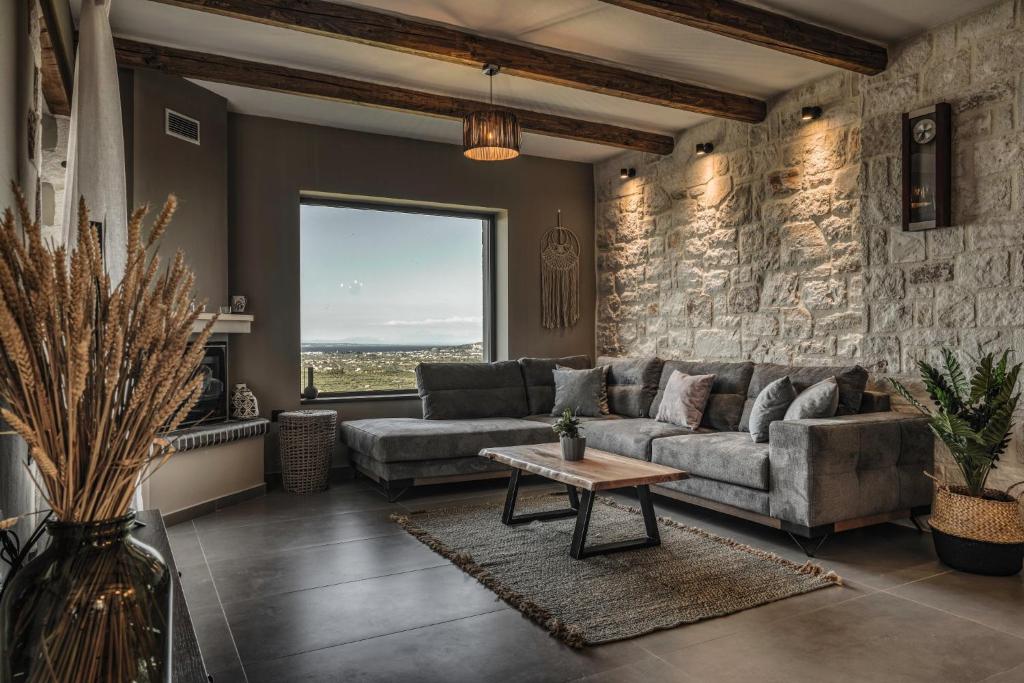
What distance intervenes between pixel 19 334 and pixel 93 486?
221 millimetres

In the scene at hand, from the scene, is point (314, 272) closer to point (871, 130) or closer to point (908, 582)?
point (871, 130)

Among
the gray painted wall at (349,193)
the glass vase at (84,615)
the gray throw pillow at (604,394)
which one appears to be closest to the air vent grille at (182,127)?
the gray painted wall at (349,193)

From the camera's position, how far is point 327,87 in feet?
14.9

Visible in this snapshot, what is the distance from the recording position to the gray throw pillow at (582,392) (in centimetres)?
554

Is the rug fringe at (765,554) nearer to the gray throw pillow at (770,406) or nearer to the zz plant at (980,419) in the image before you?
the gray throw pillow at (770,406)

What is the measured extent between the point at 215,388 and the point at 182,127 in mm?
1724

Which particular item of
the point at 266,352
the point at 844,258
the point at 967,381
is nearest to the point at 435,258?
the point at 266,352

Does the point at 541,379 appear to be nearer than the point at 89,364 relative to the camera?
No

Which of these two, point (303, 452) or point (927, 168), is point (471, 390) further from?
point (927, 168)

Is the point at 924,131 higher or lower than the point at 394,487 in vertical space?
higher

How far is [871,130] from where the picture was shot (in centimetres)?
420

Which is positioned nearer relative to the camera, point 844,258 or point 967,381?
point 967,381

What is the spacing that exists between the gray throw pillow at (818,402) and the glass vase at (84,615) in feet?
11.7

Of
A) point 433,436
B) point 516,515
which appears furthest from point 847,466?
point 433,436
